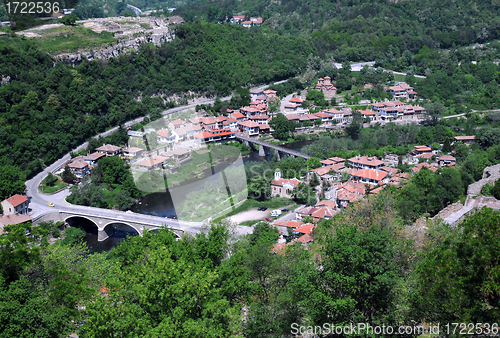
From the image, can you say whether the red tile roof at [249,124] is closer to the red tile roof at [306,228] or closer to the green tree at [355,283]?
the red tile roof at [306,228]

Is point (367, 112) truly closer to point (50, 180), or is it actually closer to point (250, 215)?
point (250, 215)

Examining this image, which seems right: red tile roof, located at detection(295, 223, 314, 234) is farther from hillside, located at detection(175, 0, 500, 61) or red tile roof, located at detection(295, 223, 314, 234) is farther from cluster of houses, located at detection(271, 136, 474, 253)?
hillside, located at detection(175, 0, 500, 61)

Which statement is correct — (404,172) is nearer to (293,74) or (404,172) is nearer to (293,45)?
(293,74)

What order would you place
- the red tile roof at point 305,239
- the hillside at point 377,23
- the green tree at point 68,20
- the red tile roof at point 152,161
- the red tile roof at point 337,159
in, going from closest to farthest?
the red tile roof at point 305,239, the red tile roof at point 152,161, the red tile roof at point 337,159, the green tree at point 68,20, the hillside at point 377,23

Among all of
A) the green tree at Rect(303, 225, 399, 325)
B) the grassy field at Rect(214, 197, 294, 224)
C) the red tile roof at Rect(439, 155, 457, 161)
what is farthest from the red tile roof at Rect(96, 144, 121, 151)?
the green tree at Rect(303, 225, 399, 325)

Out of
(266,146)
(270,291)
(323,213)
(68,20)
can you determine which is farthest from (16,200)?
(68,20)

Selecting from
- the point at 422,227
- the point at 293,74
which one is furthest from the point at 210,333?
the point at 293,74

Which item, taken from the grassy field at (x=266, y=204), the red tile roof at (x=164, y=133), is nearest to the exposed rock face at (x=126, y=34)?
the red tile roof at (x=164, y=133)
